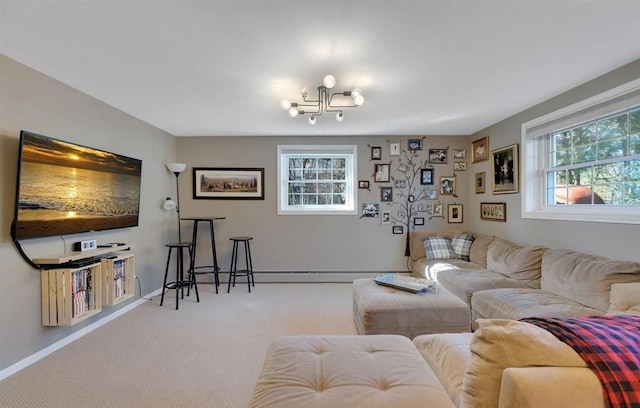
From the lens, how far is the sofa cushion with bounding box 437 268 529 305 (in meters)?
2.77

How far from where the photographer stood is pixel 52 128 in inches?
94.1

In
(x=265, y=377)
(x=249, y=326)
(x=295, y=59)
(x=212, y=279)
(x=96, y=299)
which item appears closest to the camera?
(x=265, y=377)

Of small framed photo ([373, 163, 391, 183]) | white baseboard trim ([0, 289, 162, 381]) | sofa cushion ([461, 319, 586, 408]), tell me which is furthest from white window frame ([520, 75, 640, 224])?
white baseboard trim ([0, 289, 162, 381])

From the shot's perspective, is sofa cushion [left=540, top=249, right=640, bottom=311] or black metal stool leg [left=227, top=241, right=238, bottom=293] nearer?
sofa cushion [left=540, top=249, right=640, bottom=311]

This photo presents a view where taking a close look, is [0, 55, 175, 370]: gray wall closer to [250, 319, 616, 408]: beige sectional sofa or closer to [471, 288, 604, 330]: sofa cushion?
[250, 319, 616, 408]: beige sectional sofa

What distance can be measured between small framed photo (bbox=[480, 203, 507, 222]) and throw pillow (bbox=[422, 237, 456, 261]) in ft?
2.02

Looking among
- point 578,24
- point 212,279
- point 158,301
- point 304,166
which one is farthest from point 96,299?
Result: point 578,24

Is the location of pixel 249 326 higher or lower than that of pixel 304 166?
lower

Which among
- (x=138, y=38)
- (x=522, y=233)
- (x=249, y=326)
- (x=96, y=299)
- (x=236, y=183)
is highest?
(x=138, y=38)

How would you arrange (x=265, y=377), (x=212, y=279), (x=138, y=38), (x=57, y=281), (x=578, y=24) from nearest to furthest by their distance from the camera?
1. (x=265, y=377)
2. (x=578, y=24)
3. (x=138, y=38)
4. (x=57, y=281)
5. (x=212, y=279)

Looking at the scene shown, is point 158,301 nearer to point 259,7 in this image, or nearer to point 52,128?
point 52,128

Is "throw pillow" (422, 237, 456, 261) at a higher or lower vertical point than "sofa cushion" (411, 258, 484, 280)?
higher

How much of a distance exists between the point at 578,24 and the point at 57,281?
4029 mm

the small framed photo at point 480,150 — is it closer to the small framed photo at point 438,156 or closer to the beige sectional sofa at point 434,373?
the small framed photo at point 438,156
